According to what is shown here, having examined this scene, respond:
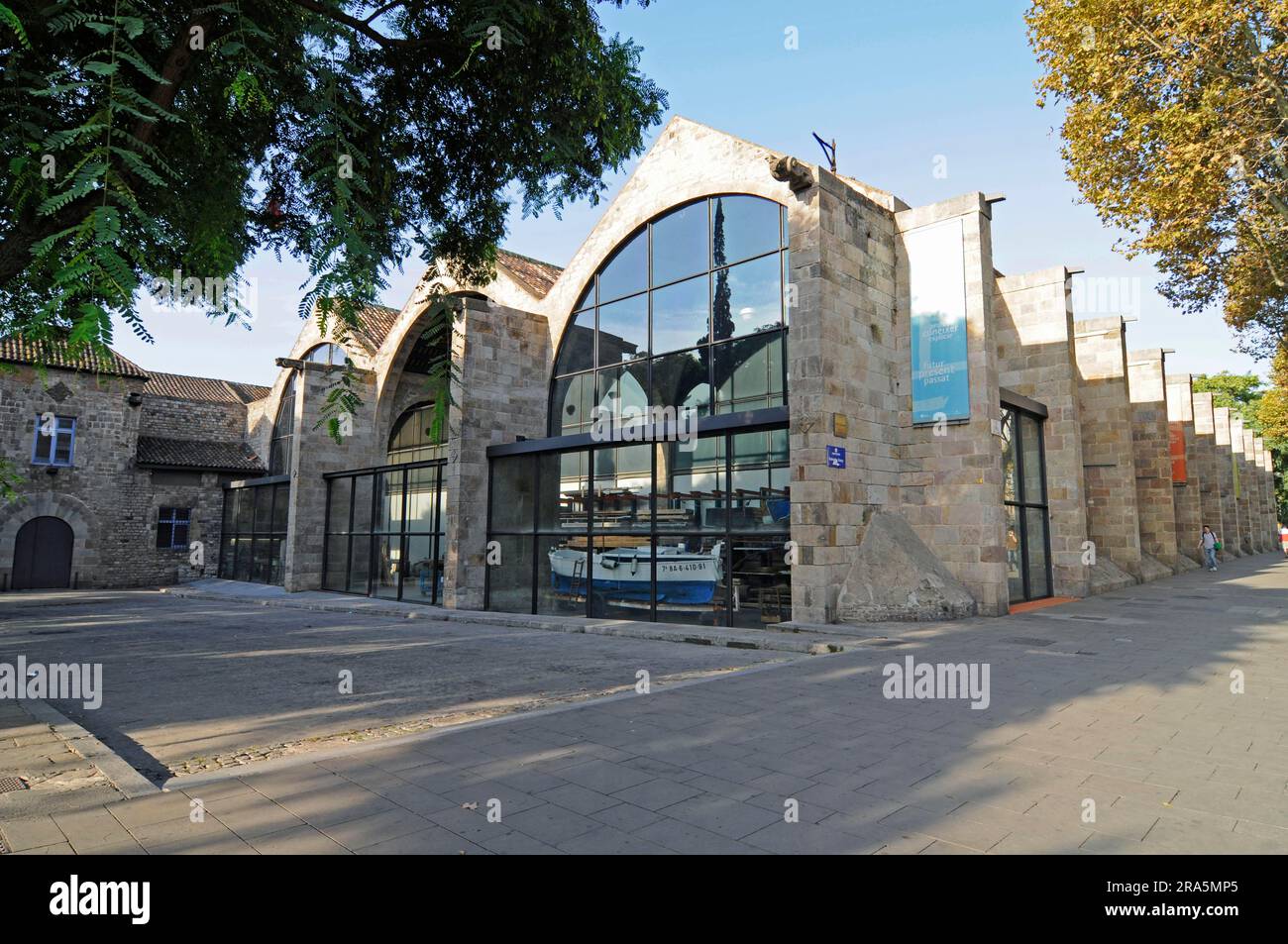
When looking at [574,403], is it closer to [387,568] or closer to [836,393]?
[387,568]

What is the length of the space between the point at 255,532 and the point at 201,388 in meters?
13.9

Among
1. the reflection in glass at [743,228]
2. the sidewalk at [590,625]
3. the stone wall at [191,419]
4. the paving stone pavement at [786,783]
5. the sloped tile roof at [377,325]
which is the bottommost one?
the sidewalk at [590,625]

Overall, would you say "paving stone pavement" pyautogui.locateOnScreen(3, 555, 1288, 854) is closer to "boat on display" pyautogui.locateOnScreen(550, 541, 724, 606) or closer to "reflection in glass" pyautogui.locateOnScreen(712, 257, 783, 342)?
"boat on display" pyautogui.locateOnScreen(550, 541, 724, 606)

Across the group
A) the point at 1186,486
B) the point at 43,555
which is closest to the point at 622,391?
the point at 43,555

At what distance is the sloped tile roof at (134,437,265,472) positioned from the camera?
2703cm

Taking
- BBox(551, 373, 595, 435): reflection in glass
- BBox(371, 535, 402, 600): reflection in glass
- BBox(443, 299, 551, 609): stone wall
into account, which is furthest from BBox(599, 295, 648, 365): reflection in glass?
BBox(371, 535, 402, 600): reflection in glass

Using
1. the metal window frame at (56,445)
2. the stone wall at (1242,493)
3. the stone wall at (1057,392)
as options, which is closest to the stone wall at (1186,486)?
the stone wall at (1057,392)

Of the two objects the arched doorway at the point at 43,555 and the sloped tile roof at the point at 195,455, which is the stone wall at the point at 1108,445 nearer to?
the sloped tile roof at the point at 195,455

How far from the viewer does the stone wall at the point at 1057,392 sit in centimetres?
1634

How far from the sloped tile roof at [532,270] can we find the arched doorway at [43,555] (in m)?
19.4

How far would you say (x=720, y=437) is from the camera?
42.9ft

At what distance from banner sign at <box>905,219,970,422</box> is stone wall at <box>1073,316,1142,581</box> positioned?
9430 millimetres

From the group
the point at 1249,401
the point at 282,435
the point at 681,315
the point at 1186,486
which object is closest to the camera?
the point at 681,315
